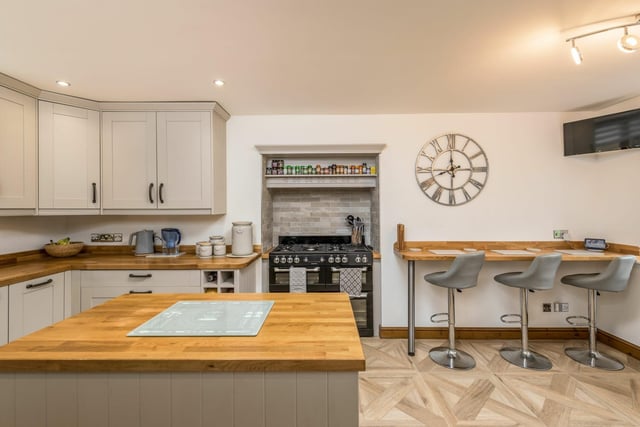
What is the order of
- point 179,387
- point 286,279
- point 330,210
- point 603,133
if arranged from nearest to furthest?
point 179,387 → point 603,133 → point 286,279 → point 330,210

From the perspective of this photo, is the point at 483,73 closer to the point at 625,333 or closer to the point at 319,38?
the point at 319,38

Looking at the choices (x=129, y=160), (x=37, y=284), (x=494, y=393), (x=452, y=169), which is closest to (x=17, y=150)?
(x=129, y=160)

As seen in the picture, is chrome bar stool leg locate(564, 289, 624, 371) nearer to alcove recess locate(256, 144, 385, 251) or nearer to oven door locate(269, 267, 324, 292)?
alcove recess locate(256, 144, 385, 251)

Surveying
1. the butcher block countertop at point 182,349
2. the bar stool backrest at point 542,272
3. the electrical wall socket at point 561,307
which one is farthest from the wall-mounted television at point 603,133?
the butcher block countertop at point 182,349

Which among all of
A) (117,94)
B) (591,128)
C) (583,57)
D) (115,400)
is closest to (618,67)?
(583,57)

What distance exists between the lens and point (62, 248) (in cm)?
293

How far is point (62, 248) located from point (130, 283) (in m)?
0.95

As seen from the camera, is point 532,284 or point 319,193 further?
point 319,193

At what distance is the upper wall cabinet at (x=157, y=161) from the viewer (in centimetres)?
289

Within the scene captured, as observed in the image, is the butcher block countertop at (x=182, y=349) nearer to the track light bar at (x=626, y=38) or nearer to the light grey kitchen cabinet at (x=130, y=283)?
the light grey kitchen cabinet at (x=130, y=283)

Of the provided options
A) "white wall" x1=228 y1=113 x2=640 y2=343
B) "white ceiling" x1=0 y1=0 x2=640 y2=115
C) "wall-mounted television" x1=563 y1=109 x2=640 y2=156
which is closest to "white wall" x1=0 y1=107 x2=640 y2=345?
"white wall" x1=228 y1=113 x2=640 y2=343

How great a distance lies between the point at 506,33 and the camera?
1.75 meters

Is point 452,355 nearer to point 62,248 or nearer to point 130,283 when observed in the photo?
point 130,283

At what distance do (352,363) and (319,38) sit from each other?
5.80 feet
